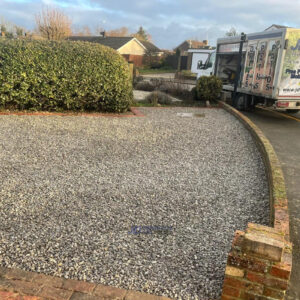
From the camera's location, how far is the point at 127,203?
436 centimetres

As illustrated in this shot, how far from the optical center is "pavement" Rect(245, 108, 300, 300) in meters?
3.30

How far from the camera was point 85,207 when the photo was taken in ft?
13.7

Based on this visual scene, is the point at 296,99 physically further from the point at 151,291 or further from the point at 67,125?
the point at 151,291

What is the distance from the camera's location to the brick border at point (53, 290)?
2.60 meters

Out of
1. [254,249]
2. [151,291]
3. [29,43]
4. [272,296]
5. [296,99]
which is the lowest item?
[151,291]

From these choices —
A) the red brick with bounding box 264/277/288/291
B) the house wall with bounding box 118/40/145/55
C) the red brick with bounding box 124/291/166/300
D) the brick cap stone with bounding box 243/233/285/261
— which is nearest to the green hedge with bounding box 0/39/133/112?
the red brick with bounding box 124/291/166/300

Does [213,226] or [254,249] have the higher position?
[254,249]

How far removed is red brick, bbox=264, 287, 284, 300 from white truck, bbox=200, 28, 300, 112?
8.99 meters

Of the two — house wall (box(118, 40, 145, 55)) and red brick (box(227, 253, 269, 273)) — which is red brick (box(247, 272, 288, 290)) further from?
house wall (box(118, 40, 145, 55))

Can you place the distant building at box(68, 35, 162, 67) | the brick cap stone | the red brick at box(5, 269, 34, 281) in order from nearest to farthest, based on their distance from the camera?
→ the brick cap stone < the red brick at box(5, 269, 34, 281) < the distant building at box(68, 35, 162, 67)

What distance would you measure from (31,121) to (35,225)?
5.84 meters

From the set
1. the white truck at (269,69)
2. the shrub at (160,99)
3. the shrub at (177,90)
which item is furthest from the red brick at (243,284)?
the shrub at (177,90)

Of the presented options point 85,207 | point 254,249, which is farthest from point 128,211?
point 254,249

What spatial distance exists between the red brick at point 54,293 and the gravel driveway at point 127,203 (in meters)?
0.21
